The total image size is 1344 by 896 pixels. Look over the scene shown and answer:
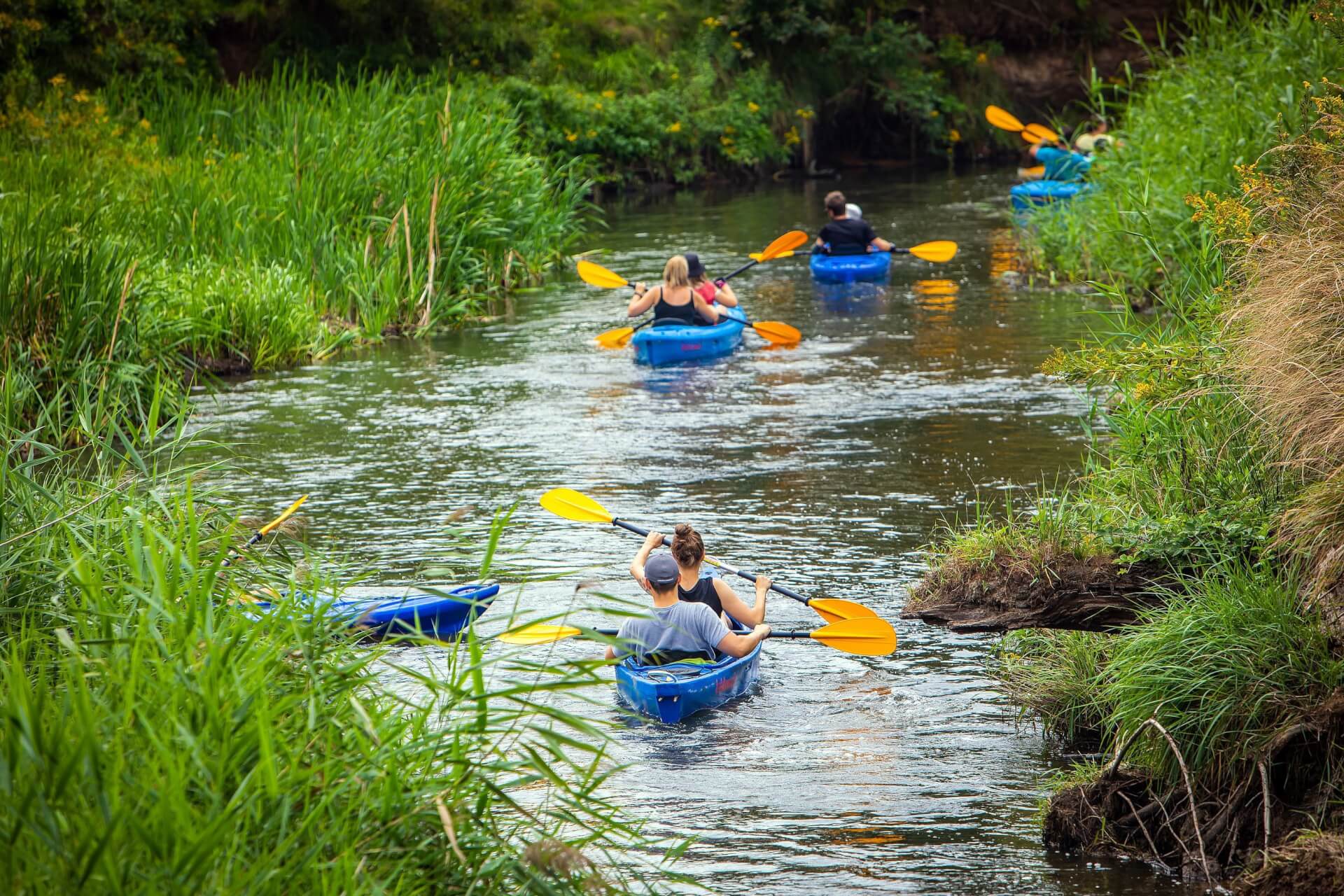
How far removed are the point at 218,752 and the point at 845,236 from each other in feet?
45.1

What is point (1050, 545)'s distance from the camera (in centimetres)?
575

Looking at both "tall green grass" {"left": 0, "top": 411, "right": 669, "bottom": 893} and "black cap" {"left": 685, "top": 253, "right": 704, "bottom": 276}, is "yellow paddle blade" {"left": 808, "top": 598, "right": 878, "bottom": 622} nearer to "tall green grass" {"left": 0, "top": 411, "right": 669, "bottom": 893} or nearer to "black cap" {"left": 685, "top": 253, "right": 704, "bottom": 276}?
"tall green grass" {"left": 0, "top": 411, "right": 669, "bottom": 893}

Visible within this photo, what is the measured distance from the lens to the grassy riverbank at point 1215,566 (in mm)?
4441

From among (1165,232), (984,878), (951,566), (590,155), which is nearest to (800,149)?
(590,155)

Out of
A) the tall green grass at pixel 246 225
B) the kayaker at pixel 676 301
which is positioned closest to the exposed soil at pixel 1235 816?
the tall green grass at pixel 246 225

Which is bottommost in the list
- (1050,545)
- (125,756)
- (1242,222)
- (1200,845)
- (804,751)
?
(804,751)

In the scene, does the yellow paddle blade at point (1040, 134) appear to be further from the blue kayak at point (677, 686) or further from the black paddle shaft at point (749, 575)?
the blue kayak at point (677, 686)

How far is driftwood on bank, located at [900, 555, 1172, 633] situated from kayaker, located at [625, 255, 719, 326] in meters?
7.42

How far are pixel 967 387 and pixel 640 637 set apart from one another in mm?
5588

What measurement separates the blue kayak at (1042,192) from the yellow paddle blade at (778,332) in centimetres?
525

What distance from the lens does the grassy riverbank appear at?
4.44 metres

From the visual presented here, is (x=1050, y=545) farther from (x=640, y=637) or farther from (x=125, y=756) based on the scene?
(x=125, y=756)

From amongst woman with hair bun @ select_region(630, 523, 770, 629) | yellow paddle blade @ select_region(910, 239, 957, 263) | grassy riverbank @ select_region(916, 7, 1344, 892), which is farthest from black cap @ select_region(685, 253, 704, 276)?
woman with hair bun @ select_region(630, 523, 770, 629)

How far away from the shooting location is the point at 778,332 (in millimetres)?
12891
